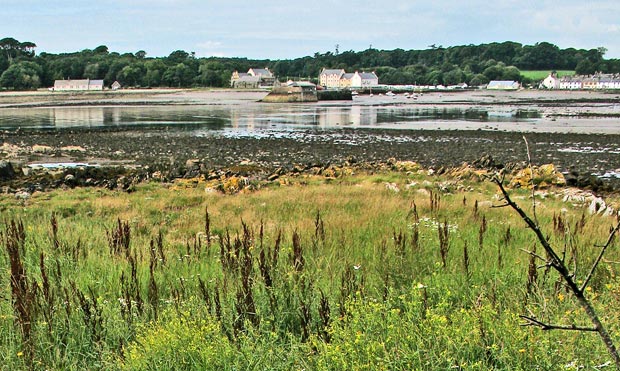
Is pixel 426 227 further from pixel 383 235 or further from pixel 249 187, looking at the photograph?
pixel 249 187

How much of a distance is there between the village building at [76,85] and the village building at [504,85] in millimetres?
129419

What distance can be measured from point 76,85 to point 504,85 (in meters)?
138

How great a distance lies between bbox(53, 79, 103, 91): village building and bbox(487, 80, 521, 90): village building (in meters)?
129

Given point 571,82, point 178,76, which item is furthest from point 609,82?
point 178,76

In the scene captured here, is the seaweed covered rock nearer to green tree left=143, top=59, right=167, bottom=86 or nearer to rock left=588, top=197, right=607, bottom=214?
rock left=588, top=197, right=607, bottom=214

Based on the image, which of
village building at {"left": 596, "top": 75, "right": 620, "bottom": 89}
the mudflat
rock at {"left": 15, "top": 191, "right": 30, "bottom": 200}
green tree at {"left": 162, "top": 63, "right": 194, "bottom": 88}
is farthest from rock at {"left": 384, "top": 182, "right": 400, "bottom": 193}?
village building at {"left": 596, "top": 75, "right": 620, "bottom": 89}

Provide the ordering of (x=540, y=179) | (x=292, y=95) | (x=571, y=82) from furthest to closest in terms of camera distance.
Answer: (x=571, y=82) < (x=292, y=95) < (x=540, y=179)

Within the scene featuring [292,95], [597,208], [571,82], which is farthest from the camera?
[571,82]

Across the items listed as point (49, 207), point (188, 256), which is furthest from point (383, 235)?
point (49, 207)

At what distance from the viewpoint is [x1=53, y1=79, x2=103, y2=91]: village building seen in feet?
537

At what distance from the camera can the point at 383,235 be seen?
7.68 meters

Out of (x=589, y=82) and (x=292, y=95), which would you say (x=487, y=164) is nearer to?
(x=292, y=95)

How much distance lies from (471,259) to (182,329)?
351cm

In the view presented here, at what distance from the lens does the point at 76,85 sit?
167250 millimetres
